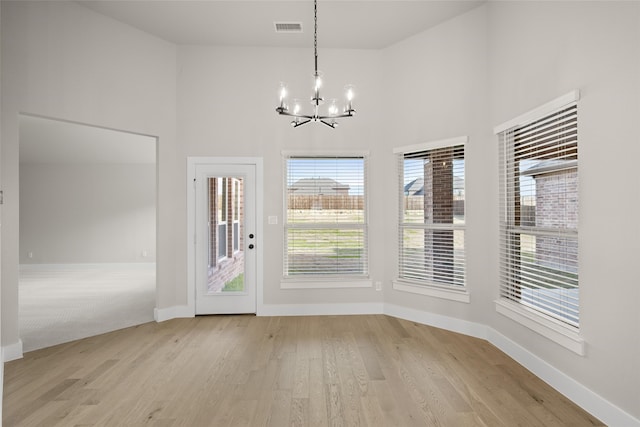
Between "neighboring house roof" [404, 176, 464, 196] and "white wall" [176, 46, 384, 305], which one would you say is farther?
"white wall" [176, 46, 384, 305]

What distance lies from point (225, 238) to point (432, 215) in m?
2.73

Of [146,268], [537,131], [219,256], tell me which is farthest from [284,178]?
[146,268]

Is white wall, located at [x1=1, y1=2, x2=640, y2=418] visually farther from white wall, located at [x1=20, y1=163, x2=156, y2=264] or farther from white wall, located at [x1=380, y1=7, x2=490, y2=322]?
white wall, located at [x1=20, y1=163, x2=156, y2=264]

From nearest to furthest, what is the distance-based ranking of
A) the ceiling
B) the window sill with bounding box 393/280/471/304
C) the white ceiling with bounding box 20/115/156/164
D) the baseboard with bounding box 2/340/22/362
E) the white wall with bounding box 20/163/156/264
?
the baseboard with bounding box 2/340/22/362 → the ceiling → the window sill with bounding box 393/280/471/304 → the white ceiling with bounding box 20/115/156/164 → the white wall with bounding box 20/163/156/264

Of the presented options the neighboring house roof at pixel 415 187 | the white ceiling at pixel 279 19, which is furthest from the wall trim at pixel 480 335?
the white ceiling at pixel 279 19

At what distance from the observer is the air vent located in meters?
4.12

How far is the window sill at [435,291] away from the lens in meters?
3.98

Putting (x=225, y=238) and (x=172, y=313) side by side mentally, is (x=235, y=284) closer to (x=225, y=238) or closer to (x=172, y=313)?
Answer: (x=225, y=238)

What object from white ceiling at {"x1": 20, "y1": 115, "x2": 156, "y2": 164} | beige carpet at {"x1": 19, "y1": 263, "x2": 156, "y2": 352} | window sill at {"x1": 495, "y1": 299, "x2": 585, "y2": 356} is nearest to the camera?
window sill at {"x1": 495, "y1": 299, "x2": 585, "y2": 356}

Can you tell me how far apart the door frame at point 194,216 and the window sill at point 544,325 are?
9.49ft

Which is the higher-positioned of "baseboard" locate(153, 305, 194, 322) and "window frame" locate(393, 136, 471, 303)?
"window frame" locate(393, 136, 471, 303)

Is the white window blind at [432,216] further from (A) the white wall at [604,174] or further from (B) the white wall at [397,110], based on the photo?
(A) the white wall at [604,174]

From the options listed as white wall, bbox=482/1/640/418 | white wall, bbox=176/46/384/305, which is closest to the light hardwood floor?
white wall, bbox=482/1/640/418

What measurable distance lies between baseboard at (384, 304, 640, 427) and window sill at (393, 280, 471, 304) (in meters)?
0.24
